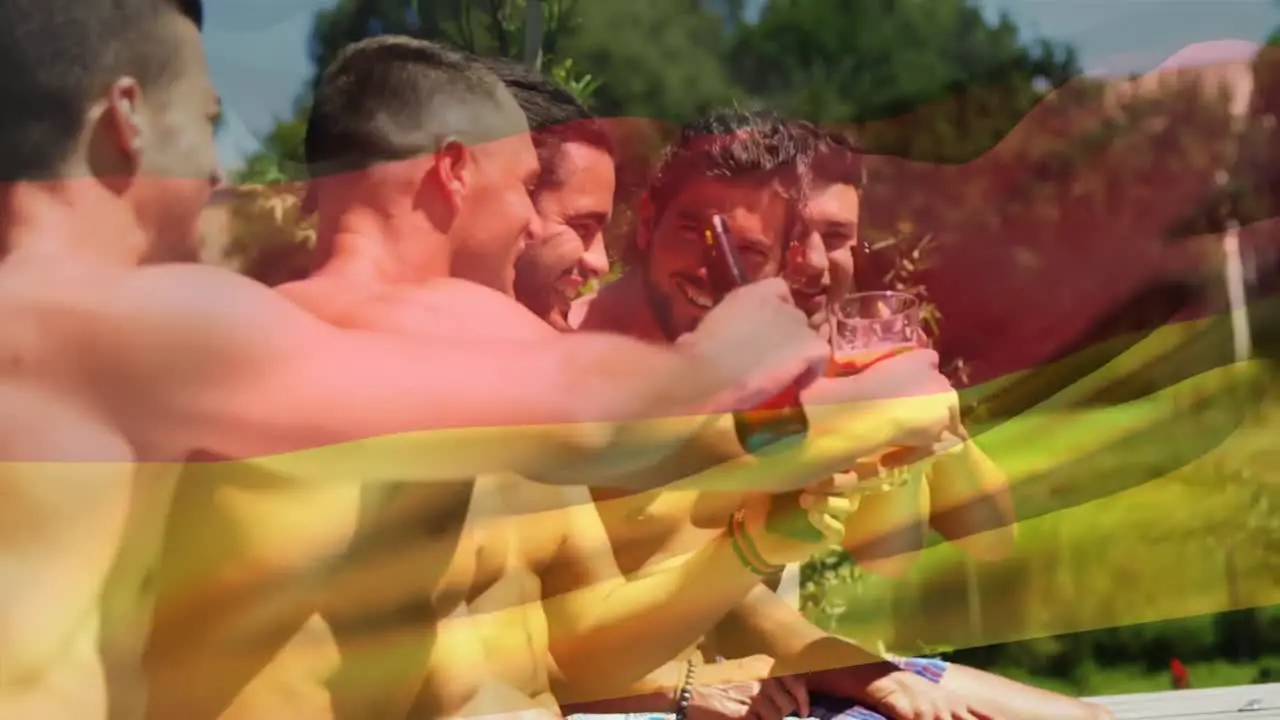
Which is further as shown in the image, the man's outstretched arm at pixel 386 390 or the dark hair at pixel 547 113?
the dark hair at pixel 547 113

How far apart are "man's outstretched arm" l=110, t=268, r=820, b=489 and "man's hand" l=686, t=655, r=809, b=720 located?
0.19 metres

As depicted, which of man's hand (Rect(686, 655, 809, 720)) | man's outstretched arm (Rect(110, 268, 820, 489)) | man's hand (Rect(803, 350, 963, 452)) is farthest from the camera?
man's hand (Rect(686, 655, 809, 720))

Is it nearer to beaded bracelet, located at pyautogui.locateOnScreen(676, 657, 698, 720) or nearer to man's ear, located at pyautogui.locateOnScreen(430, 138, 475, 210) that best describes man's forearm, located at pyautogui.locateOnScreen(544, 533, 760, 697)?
beaded bracelet, located at pyautogui.locateOnScreen(676, 657, 698, 720)

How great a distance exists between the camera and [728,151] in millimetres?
753

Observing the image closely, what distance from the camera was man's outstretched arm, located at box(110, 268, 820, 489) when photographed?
593mm

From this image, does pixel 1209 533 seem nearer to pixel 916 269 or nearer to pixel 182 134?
pixel 916 269

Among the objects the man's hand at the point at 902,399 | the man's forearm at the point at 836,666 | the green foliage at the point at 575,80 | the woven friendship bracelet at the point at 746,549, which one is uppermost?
the green foliage at the point at 575,80

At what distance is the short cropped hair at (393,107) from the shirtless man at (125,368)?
0.07 metres

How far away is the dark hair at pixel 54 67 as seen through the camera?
596 millimetres

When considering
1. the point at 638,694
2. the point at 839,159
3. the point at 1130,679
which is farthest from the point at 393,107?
the point at 1130,679

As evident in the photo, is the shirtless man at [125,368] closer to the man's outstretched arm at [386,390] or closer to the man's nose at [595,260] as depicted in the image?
the man's outstretched arm at [386,390]

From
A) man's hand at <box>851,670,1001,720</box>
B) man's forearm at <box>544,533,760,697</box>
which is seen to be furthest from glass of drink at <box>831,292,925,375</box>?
man's hand at <box>851,670,1001,720</box>

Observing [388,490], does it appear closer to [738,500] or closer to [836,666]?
[738,500]

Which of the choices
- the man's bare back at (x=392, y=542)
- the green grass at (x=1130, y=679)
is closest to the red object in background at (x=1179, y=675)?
the green grass at (x=1130, y=679)
